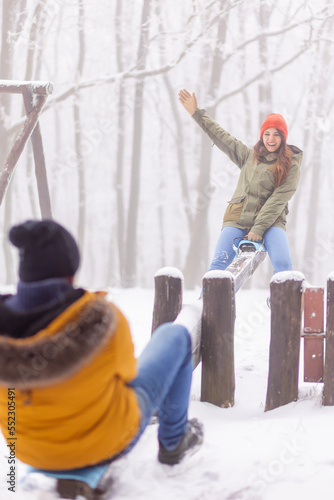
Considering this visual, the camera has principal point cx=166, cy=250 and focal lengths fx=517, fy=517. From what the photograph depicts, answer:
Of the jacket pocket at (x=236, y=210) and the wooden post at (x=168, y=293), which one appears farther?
the jacket pocket at (x=236, y=210)

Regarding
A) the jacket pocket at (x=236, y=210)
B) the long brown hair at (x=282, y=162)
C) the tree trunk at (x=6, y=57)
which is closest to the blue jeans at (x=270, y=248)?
the jacket pocket at (x=236, y=210)

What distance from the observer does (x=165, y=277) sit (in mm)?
3662

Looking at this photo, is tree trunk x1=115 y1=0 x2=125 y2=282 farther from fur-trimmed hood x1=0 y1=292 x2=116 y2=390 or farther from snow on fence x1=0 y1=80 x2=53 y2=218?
fur-trimmed hood x1=0 y1=292 x2=116 y2=390

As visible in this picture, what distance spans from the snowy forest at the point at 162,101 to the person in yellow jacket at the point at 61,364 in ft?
28.7

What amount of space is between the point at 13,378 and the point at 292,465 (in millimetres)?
1525

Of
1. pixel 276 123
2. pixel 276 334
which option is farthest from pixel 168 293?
pixel 276 123

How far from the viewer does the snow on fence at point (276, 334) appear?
3363 millimetres

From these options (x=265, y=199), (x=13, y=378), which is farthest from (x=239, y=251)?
(x=13, y=378)

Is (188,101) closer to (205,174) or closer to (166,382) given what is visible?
(166,382)

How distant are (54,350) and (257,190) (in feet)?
11.5

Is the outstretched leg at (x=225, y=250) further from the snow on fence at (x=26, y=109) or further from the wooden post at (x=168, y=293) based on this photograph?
the snow on fence at (x=26, y=109)

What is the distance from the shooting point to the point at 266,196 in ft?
16.1

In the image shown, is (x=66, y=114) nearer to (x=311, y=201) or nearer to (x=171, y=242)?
(x=171, y=242)

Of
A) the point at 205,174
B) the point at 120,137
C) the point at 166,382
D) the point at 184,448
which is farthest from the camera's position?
the point at 120,137
